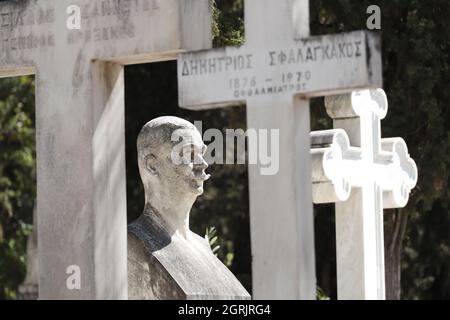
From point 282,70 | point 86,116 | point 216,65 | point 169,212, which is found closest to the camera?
point 282,70

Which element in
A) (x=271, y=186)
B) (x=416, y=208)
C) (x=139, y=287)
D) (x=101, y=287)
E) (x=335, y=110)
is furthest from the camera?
(x=416, y=208)

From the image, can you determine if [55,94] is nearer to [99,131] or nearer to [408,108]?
[99,131]

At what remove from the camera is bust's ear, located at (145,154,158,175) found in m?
9.87

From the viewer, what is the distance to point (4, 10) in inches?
365

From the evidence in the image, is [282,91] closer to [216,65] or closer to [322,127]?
[216,65]

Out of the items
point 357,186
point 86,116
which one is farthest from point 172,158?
point 357,186

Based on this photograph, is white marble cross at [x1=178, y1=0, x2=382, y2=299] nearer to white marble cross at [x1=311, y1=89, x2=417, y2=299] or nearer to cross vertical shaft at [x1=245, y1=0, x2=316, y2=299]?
cross vertical shaft at [x1=245, y1=0, x2=316, y2=299]

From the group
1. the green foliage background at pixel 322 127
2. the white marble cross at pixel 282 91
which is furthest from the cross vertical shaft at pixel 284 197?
the green foliage background at pixel 322 127

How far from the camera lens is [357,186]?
1002cm

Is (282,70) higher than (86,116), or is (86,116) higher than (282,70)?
(282,70)

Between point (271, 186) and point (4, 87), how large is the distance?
11.9 m

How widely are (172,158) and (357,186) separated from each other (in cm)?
125

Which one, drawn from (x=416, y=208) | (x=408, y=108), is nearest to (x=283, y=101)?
(x=408, y=108)

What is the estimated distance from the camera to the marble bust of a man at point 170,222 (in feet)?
31.2
